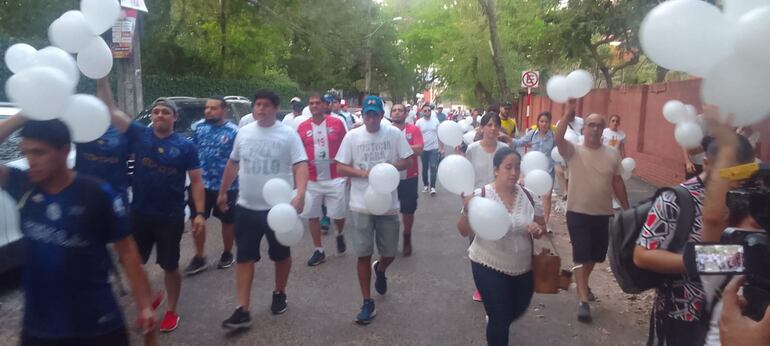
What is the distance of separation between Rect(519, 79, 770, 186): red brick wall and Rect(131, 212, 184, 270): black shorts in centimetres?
763

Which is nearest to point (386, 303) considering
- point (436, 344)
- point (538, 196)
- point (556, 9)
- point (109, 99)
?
point (436, 344)

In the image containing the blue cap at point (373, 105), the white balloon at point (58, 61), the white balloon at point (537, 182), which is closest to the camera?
the white balloon at point (58, 61)

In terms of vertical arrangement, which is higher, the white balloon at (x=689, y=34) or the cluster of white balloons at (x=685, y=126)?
the white balloon at (x=689, y=34)

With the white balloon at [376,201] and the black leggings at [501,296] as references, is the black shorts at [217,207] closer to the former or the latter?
the white balloon at [376,201]

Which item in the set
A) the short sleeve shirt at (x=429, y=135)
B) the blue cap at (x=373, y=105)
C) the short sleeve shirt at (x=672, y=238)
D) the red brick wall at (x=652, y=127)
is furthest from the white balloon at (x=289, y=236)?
the red brick wall at (x=652, y=127)

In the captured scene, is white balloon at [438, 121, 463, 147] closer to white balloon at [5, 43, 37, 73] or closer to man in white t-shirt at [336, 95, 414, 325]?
man in white t-shirt at [336, 95, 414, 325]

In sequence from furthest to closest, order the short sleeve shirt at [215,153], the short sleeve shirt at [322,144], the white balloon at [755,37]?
the short sleeve shirt at [322,144] → the short sleeve shirt at [215,153] → the white balloon at [755,37]

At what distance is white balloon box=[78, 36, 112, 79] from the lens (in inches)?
161

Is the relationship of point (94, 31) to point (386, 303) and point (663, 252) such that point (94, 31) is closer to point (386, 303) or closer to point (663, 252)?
point (386, 303)

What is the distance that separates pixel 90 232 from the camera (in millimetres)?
2645

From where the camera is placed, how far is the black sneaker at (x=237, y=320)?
4.63 meters

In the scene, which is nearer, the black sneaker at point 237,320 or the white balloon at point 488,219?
the white balloon at point 488,219

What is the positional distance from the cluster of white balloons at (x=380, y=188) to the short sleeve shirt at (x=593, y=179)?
1520 millimetres

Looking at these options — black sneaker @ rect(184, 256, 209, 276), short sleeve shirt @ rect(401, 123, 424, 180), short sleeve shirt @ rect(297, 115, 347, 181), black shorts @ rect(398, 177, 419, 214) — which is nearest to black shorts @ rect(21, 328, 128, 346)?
black sneaker @ rect(184, 256, 209, 276)
